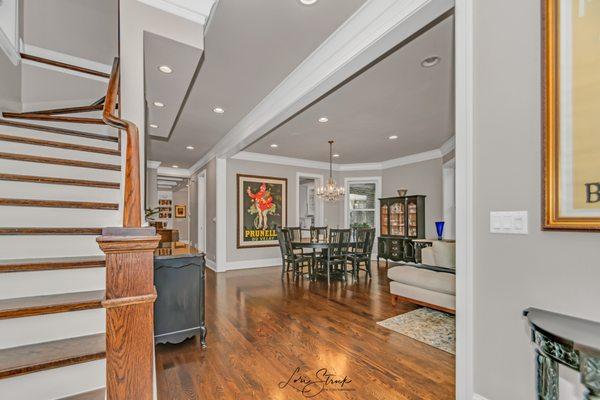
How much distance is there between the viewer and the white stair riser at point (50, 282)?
160 centimetres

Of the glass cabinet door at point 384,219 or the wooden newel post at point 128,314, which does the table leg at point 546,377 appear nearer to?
the wooden newel post at point 128,314

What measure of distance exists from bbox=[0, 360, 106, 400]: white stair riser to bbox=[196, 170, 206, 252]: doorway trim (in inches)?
248

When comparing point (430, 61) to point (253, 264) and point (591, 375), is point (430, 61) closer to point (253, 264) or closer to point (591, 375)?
point (591, 375)

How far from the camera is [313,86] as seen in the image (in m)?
2.74

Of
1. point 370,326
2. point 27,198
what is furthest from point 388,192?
point 27,198

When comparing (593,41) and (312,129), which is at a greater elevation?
(312,129)

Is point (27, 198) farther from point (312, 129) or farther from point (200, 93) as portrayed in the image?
point (312, 129)

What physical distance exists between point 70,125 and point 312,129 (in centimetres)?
335

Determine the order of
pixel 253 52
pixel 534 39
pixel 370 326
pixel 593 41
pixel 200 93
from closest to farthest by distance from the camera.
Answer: pixel 593 41
pixel 534 39
pixel 253 52
pixel 370 326
pixel 200 93

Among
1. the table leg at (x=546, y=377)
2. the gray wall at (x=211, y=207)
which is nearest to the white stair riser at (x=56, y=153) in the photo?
the table leg at (x=546, y=377)

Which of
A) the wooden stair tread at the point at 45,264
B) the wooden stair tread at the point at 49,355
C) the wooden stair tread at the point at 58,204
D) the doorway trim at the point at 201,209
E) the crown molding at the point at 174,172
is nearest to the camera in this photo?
the wooden stair tread at the point at 49,355

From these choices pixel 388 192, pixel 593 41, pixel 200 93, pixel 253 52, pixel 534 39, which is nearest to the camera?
pixel 593 41

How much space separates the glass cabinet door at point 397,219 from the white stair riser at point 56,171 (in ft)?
20.3

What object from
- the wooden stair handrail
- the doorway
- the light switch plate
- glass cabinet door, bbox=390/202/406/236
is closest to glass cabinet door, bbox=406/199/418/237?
glass cabinet door, bbox=390/202/406/236
